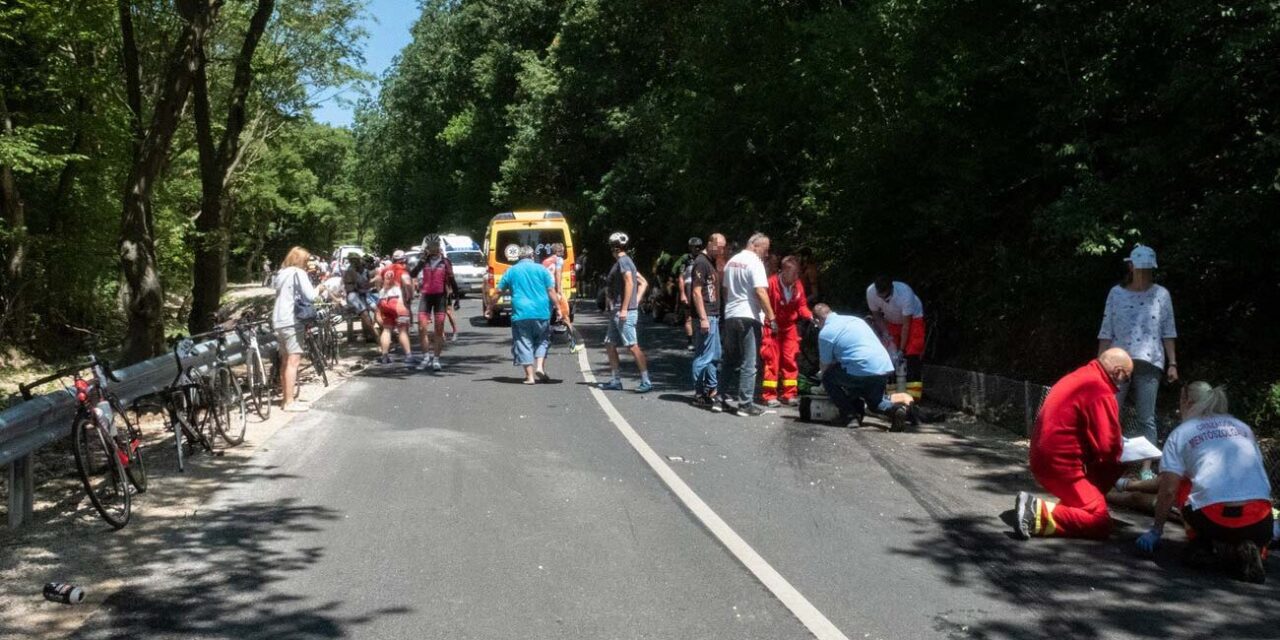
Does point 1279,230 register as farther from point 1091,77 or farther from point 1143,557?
point 1143,557

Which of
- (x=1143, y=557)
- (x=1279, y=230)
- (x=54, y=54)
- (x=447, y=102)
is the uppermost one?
(x=447, y=102)

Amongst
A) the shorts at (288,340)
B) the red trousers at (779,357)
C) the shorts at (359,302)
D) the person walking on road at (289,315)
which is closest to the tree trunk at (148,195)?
the person walking on road at (289,315)

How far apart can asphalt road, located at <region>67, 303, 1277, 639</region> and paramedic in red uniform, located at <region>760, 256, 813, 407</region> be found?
212cm

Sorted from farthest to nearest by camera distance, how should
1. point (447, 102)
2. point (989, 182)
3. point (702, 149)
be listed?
point (447, 102)
point (702, 149)
point (989, 182)

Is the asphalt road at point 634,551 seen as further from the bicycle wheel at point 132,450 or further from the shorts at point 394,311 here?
the shorts at point 394,311

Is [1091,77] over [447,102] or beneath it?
beneath

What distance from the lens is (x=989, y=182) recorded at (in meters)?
16.0

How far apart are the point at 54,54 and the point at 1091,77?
18.6 meters

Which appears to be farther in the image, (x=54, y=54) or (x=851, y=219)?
(x=54, y=54)

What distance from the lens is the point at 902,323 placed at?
46.1ft

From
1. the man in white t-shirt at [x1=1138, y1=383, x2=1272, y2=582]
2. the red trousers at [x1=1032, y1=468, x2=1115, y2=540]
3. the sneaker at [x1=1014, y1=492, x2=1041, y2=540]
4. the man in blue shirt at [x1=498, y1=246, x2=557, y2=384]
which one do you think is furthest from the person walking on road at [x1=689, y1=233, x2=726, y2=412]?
the man in white t-shirt at [x1=1138, y1=383, x2=1272, y2=582]

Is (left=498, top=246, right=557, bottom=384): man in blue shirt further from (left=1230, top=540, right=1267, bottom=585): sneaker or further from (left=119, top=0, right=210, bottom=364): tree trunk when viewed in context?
(left=1230, top=540, right=1267, bottom=585): sneaker

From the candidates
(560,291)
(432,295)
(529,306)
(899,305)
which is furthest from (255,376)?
(560,291)

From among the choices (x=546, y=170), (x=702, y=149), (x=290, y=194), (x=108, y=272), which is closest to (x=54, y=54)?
(x=108, y=272)
